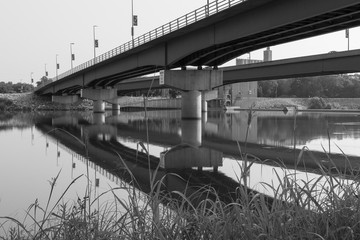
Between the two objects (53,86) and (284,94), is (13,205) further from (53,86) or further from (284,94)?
(284,94)

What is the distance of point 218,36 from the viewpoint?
36.7m

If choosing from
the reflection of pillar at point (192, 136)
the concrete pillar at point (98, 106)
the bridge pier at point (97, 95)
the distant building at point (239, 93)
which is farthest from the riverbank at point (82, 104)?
the reflection of pillar at point (192, 136)

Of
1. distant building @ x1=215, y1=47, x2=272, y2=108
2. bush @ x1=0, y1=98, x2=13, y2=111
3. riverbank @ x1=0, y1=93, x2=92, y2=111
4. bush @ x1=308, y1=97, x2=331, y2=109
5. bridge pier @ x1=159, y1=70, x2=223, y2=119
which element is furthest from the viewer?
distant building @ x1=215, y1=47, x2=272, y2=108

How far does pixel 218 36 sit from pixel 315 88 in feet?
418

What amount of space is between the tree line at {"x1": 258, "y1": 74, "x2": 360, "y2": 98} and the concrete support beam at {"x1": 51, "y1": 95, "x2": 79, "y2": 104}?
7481 cm

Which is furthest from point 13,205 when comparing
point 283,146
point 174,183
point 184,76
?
point 184,76

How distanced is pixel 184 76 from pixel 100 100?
39.7 meters

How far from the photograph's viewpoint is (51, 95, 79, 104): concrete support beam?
11700 centimetres

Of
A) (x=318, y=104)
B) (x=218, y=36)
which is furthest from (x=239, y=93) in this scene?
(x=218, y=36)

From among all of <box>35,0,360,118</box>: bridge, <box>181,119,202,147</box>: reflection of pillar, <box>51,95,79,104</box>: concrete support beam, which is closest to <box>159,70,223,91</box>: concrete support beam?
<box>35,0,360,118</box>: bridge

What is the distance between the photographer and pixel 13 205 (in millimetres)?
8344

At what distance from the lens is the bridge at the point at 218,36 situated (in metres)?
27.7

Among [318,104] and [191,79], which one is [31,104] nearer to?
[191,79]

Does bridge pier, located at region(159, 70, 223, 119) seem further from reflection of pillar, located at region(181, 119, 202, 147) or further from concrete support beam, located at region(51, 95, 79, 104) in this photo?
concrete support beam, located at region(51, 95, 79, 104)
